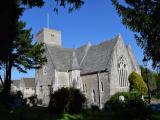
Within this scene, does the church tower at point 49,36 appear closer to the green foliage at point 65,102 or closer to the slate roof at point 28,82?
the slate roof at point 28,82

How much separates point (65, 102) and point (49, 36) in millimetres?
38622

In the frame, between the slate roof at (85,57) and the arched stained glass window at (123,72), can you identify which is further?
the slate roof at (85,57)

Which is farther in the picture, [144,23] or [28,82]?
[28,82]

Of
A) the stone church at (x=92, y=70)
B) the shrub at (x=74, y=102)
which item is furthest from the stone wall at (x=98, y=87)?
the shrub at (x=74, y=102)

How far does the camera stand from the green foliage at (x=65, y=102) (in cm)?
2224

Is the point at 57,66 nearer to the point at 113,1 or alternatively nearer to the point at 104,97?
the point at 104,97

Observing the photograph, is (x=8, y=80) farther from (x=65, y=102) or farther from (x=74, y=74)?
(x=74, y=74)

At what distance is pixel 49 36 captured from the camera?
59.6 meters

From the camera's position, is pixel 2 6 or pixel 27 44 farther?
pixel 27 44

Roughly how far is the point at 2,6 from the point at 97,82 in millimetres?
34073

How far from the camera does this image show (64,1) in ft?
34.3

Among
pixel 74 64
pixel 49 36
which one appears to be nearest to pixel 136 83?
pixel 74 64

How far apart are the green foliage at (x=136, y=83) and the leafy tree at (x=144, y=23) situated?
23.4 m

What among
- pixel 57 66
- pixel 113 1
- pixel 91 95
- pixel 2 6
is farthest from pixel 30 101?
pixel 2 6
